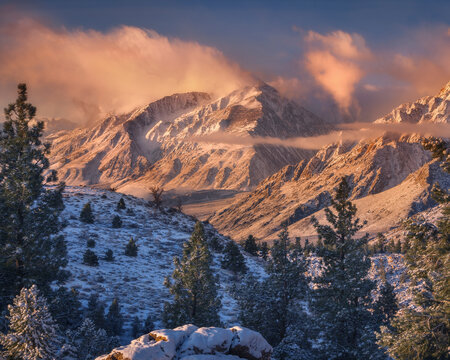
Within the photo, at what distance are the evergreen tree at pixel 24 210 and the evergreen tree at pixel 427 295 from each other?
16747 mm

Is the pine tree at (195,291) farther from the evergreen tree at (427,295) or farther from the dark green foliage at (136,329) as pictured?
the evergreen tree at (427,295)

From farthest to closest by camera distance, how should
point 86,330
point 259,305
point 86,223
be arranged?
point 86,223 → point 259,305 → point 86,330

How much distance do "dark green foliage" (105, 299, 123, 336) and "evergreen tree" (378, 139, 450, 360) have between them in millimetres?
17341

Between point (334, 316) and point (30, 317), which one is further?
point (334, 316)

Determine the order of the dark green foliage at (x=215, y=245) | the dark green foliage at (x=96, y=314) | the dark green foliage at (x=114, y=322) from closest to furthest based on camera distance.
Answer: the dark green foliage at (x=96, y=314) → the dark green foliage at (x=114, y=322) → the dark green foliage at (x=215, y=245)

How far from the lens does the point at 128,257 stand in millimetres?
40812

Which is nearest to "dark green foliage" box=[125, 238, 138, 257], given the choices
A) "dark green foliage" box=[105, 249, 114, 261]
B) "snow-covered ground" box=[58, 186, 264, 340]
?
"snow-covered ground" box=[58, 186, 264, 340]

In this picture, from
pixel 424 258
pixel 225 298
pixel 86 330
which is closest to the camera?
pixel 424 258

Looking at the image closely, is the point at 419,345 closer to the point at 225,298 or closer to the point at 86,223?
the point at 225,298

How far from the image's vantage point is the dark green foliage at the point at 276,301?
2134 cm

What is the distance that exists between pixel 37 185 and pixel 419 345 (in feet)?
61.0

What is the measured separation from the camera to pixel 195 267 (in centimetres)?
2325

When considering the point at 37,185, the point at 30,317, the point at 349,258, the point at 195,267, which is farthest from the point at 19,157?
the point at 349,258

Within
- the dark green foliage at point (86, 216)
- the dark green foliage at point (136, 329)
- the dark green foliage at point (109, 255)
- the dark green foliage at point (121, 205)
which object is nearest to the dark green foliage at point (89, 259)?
the dark green foliage at point (109, 255)
